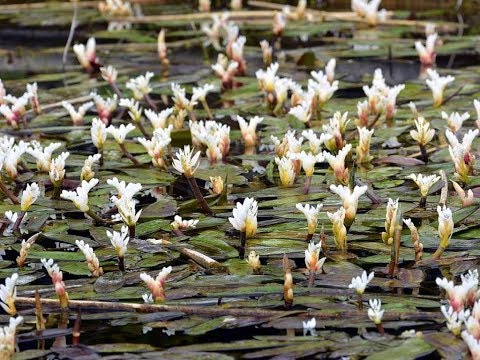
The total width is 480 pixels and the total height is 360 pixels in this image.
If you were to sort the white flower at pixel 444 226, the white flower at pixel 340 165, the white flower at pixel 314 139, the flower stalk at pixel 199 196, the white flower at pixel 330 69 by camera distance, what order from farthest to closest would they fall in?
the white flower at pixel 330 69
the white flower at pixel 314 139
the white flower at pixel 340 165
the flower stalk at pixel 199 196
the white flower at pixel 444 226

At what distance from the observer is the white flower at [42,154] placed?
11.6 feet

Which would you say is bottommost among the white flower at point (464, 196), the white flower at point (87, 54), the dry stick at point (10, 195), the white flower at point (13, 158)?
the white flower at point (464, 196)

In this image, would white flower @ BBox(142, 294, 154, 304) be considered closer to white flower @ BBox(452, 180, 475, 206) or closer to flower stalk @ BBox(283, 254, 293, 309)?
flower stalk @ BBox(283, 254, 293, 309)

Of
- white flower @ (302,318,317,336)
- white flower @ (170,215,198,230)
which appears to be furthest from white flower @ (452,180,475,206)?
white flower @ (302,318,317,336)

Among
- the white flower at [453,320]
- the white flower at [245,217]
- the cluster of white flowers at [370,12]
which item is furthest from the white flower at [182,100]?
the cluster of white flowers at [370,12]

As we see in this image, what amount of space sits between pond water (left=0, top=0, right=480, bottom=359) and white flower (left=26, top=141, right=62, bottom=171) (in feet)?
0.19

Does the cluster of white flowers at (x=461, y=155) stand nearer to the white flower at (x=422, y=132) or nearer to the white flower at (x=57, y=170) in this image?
the white flower at (x=422, y=132)

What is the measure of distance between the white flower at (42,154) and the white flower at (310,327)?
1447mm

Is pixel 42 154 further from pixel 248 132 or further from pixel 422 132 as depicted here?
pixel 422 132

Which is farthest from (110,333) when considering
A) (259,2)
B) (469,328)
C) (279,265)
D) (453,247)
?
(259,2)

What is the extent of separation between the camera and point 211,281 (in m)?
2.72

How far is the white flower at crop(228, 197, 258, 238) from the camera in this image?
2.80 m

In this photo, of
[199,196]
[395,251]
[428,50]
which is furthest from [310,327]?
[428,50]

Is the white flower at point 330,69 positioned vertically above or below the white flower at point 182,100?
above
